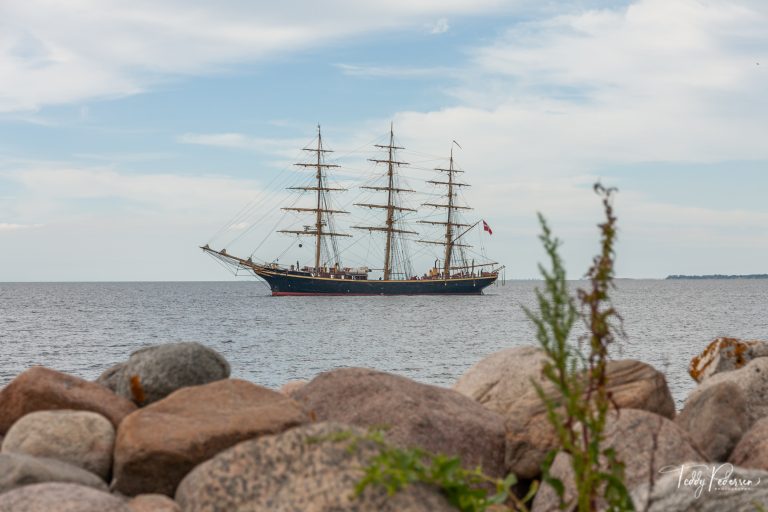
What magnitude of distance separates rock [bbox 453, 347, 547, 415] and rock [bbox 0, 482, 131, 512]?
15.0 ft

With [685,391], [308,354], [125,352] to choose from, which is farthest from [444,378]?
[125,352]

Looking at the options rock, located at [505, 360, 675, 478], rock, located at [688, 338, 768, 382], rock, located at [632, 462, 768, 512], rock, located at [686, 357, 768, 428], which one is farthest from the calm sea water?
rock, located at [632, 462, 768, 512]

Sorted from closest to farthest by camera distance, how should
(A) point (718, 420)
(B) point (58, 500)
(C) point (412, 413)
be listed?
(B) point (58, 500) → (C) point (412, 413) → (A) point (718, 420)

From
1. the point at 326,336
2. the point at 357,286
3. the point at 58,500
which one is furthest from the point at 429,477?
the point at 357,286

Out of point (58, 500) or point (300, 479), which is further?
point (58, 500)

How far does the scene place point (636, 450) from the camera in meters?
6.42

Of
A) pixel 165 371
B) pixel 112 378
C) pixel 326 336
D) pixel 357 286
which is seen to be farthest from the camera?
pixel 357 286

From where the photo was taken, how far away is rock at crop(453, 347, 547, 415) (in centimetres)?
859

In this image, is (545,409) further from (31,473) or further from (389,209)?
(389,209)

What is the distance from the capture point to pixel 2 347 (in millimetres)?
48406

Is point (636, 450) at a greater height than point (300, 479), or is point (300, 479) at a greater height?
point (300, 479)

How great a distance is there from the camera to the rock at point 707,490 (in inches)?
194

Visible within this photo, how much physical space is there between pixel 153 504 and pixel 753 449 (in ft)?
16.5

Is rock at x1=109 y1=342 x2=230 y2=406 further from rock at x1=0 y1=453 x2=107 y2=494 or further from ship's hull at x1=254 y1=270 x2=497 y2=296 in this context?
ship's hull at x1=254 y1=270 x2=497 y2=296
